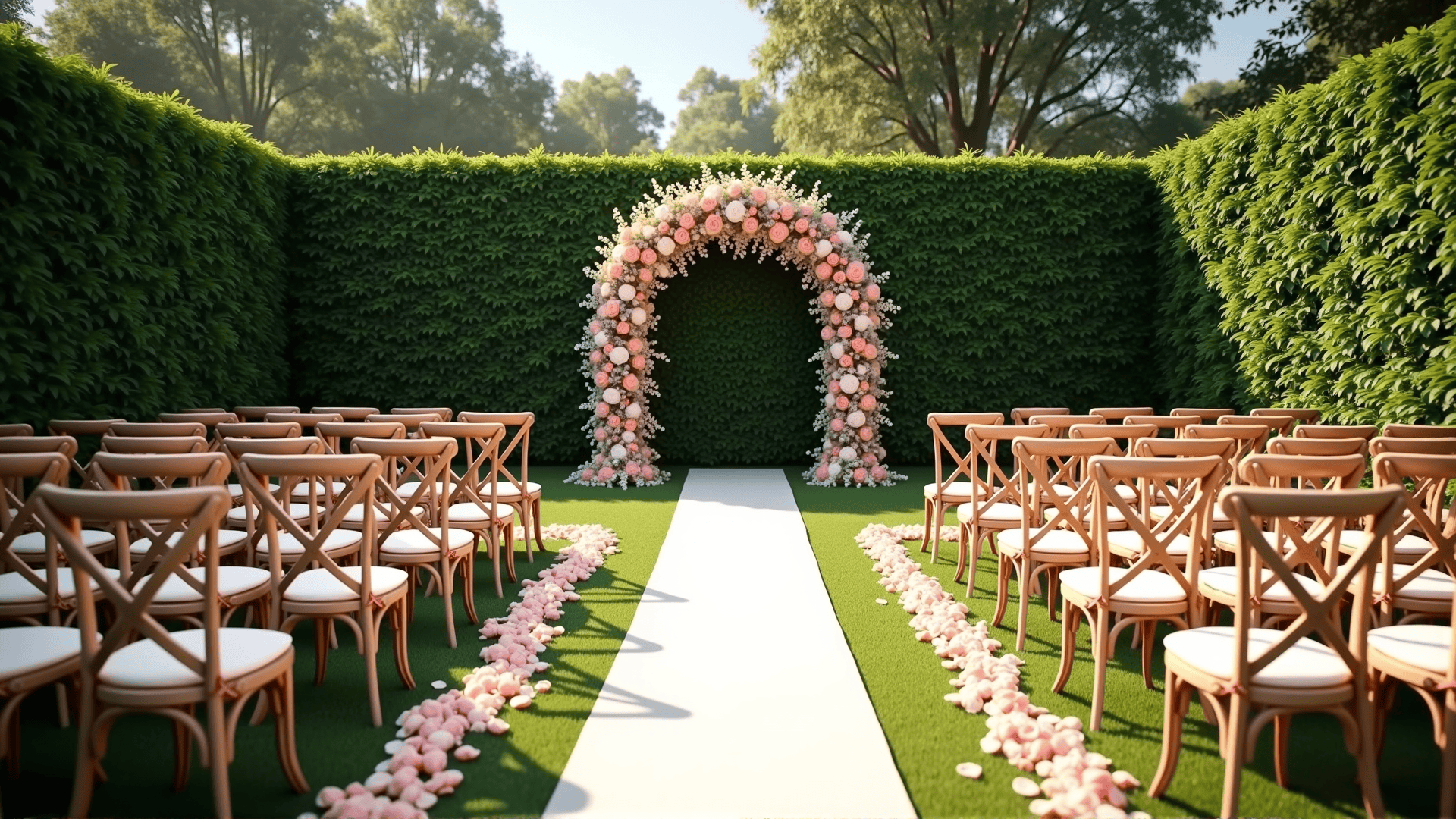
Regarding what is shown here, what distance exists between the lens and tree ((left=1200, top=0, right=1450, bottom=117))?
45.9 feet

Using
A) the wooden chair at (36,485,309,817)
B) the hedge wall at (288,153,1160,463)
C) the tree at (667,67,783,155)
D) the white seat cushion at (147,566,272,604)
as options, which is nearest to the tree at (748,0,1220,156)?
the hedge wall at (288,153,1160,463)

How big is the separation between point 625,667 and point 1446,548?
10.5ft

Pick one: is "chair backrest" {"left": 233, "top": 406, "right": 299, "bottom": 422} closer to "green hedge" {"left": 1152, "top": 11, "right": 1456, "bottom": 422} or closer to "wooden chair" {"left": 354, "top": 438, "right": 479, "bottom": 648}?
"wooden chair" {"left": 354, "top": 438, "right": 479, "bottom": 648}

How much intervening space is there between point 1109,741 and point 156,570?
3.16 meters

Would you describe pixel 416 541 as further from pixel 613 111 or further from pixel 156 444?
pixel 613 111

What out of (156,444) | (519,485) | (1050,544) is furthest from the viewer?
(519,485)

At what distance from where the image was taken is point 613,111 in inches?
2016

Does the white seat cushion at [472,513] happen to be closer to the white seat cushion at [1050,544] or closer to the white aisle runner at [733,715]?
the white aisle runner at [733,715]

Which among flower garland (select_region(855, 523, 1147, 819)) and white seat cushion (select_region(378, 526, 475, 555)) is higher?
white seat cushion (select_region(378, 526, 475, 555))

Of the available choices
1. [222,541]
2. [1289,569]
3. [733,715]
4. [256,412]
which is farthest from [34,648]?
[256,412]

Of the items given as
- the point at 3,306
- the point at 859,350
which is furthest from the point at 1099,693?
the point at 3,306

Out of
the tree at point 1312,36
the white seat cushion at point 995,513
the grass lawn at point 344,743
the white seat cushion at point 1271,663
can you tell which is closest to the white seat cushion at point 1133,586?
the white seat cushion at point 1271,663

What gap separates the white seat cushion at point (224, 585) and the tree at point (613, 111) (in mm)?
49389

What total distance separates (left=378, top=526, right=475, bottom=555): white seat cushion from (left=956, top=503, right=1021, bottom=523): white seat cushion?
9.58ft
